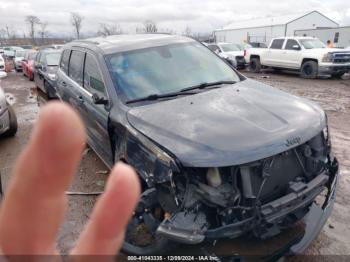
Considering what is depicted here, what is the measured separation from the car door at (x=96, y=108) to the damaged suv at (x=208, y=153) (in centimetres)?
3

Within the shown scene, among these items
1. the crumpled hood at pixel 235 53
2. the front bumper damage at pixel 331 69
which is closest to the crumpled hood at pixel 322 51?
the front bumper damage at pixel 331 69

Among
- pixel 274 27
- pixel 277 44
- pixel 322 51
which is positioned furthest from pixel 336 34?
pixel 322 51

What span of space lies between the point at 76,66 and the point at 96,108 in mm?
1290

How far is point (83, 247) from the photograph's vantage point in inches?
23.0

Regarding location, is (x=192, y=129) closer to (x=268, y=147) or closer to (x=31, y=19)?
(x=268, y=147)

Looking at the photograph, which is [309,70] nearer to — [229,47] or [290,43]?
[290,43]

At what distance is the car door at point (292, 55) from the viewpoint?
13336 mm

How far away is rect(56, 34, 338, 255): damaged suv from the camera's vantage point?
2117mm

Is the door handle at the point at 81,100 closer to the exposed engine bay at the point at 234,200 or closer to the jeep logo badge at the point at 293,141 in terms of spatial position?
the exposed engine bay at the point at 234,200

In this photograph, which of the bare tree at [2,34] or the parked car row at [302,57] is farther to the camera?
the bare tree at [2,34]

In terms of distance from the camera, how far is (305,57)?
1304cm

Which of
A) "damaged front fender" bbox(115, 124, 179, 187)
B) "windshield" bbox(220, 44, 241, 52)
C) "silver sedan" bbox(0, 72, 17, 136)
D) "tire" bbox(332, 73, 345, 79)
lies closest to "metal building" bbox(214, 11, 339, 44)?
"windshield" bbox(220, 44, 241, 52)

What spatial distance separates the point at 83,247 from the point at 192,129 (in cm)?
184

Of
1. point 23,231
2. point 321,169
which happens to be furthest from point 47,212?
point 321,169
